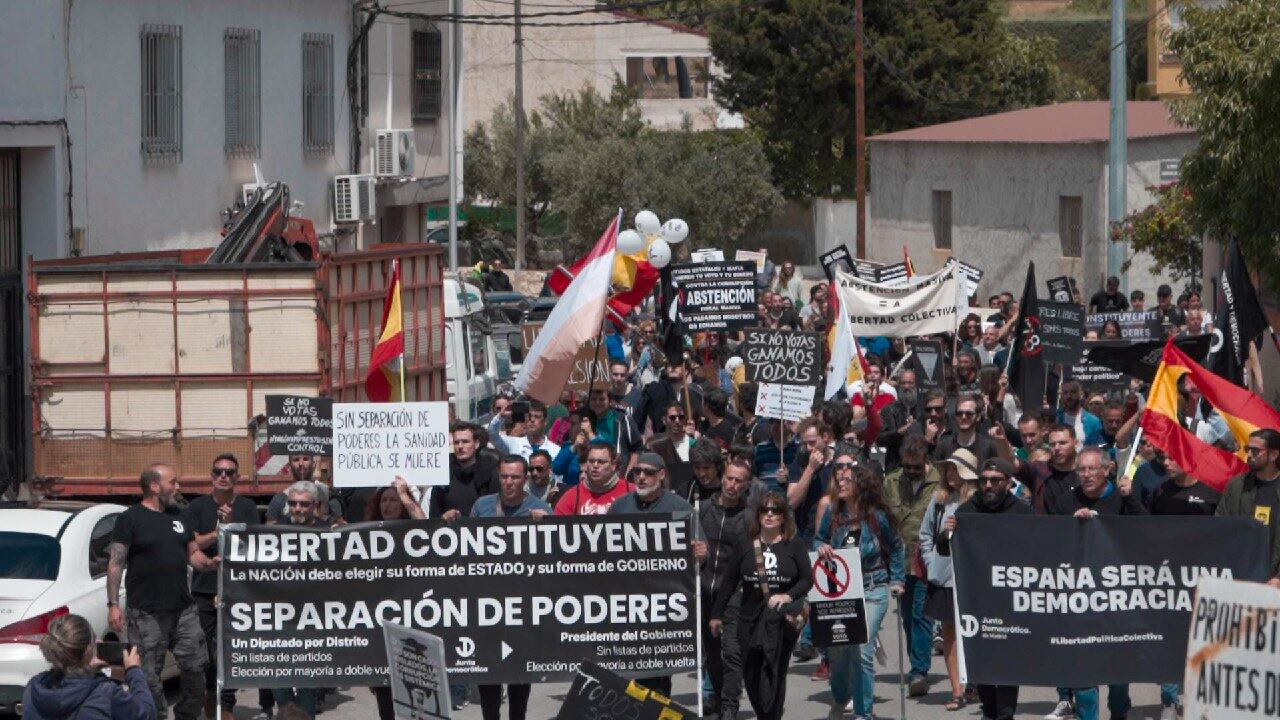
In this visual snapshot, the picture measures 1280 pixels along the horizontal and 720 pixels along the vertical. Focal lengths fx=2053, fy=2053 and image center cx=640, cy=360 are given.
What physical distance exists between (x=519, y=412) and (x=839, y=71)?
1653 inches

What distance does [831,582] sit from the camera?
38.4 ft

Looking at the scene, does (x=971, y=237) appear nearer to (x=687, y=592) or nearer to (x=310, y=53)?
(x=310, y=53)

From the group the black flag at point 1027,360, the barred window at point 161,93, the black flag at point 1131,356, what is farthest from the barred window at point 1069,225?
the black flag at point 1131,356

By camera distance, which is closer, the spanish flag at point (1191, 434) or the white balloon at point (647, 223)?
the spanish flag at point (1191, 434)

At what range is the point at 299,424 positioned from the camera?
15430 mm

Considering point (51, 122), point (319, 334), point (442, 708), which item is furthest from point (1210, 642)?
point (51, 122)

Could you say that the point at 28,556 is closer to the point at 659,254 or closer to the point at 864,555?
the point at 864,555

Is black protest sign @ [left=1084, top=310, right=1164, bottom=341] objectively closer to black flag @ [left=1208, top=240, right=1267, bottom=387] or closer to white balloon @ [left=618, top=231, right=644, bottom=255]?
white balloon @ [left=618, top=231, right=644, bottom=255]

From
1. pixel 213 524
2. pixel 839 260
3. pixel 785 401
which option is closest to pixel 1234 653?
pixel 213 524

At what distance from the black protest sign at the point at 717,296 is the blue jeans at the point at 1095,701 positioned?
1225cm

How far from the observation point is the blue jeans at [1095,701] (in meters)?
11.1

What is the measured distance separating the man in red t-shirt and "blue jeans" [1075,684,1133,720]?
283 cm

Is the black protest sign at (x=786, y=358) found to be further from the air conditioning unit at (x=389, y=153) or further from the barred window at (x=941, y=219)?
the barred window at (x=941, y=219)

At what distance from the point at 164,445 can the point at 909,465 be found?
24.8 feet
